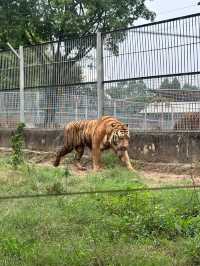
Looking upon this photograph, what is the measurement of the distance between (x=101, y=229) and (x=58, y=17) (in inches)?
990

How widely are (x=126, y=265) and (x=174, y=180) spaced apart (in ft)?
→ 18.5

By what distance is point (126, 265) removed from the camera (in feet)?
17.5

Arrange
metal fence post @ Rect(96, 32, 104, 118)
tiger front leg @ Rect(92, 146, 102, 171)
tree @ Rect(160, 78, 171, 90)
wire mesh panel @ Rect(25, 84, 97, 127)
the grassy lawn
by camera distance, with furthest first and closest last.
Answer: wire mesh panel @ Rect(25, 84, 97, 127)
metal fence post @ Rect(96, 32, 104, 118)
tiger front leg @ Rect(92, 146, 102, 171)
tree @ Rect(160, 78, 171, 90)
the grassy lawn

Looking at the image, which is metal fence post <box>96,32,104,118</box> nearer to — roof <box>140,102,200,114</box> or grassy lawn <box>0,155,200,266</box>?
roof <box>140,102,200,114</box>

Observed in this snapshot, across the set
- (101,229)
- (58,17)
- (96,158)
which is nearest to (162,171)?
(96,158)

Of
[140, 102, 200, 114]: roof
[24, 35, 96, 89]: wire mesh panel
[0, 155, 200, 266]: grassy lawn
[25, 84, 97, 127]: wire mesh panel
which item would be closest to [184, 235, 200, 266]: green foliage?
[0, 155, 200, 266]: grassy lawn

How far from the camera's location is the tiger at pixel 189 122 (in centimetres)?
1245

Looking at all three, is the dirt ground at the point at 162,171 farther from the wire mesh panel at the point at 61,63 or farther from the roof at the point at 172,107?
the wire mesh panel at the point at 61,63

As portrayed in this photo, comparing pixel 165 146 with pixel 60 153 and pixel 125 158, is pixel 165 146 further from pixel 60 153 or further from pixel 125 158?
pixel 60 153

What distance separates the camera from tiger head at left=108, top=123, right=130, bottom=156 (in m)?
13.0

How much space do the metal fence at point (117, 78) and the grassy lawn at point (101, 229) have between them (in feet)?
15.4

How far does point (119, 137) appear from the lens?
1307 cm

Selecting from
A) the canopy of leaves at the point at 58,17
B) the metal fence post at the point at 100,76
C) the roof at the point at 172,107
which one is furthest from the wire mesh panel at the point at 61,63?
the canopy of leaves at the point at 58,17

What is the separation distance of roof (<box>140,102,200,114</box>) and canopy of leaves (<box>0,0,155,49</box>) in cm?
1777
